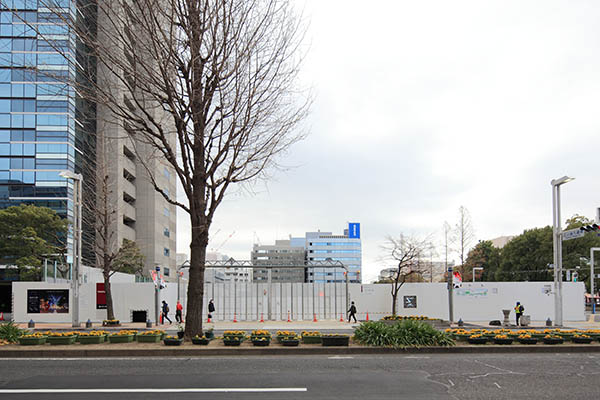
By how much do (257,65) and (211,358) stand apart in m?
9.26

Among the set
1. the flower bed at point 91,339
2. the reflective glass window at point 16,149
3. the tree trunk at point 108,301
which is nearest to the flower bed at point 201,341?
the flower bed at point 91,339

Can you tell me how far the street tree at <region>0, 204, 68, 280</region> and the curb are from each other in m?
36.2

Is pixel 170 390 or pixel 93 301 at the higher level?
pixel 170 390

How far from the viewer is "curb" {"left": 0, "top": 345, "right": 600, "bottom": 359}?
15656mm

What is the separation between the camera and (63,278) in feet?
159

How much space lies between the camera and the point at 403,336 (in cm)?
1647

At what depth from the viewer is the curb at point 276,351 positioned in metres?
15.7

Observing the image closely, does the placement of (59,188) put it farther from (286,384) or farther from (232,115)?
(286,384)

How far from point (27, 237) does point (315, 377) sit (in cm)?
4650

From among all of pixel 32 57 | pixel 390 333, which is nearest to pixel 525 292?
pixel 390 333

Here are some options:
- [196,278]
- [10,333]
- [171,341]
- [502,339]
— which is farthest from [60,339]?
[502,339]

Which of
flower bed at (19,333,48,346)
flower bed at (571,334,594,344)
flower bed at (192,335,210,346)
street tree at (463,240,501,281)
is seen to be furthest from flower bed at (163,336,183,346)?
street tree at (463,240,501,281)

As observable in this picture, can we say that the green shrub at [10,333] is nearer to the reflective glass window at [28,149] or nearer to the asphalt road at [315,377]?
the asphalt road at [315,377]

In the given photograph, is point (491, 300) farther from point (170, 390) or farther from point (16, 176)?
point (16, 176)
